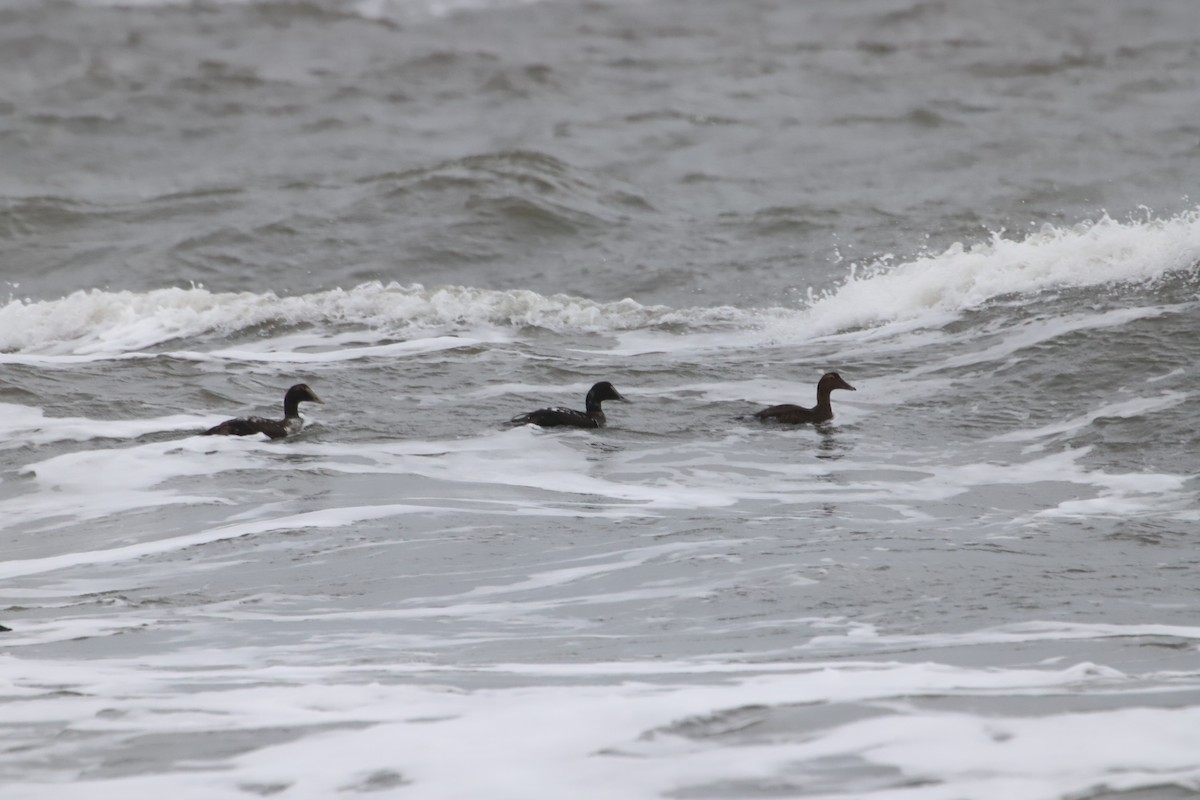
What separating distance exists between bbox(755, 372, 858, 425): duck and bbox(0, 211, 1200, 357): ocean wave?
2491 millimetres

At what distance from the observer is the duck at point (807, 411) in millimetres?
10508

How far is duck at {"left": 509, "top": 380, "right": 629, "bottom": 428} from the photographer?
34.1 feet

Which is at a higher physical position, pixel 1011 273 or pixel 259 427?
pixel 1011 273

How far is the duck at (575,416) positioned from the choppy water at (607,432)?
15cm

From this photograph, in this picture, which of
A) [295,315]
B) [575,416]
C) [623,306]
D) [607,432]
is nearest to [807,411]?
[607,432]

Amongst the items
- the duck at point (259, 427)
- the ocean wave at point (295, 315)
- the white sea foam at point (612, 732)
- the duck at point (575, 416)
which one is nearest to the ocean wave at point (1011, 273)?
the ocean wave at point (295, 315)

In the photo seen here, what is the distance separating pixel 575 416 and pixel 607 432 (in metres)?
0.23

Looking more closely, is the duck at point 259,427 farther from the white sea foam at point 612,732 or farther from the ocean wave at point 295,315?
the white sea foam at point 612,732

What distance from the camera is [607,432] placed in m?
10.5

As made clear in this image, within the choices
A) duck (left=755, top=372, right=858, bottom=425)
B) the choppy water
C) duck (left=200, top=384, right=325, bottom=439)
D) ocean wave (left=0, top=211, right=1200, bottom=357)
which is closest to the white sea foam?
the choppy water

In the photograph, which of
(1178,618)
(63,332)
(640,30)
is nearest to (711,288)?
(63,332)

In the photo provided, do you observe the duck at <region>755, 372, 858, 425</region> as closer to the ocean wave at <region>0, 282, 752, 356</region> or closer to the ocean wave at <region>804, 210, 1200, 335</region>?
the ocean wave at <region>804, 210, 1200, 335</region>

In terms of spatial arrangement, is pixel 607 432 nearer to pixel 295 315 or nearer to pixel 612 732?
pixel 295 315

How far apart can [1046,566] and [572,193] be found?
12.9 meters
